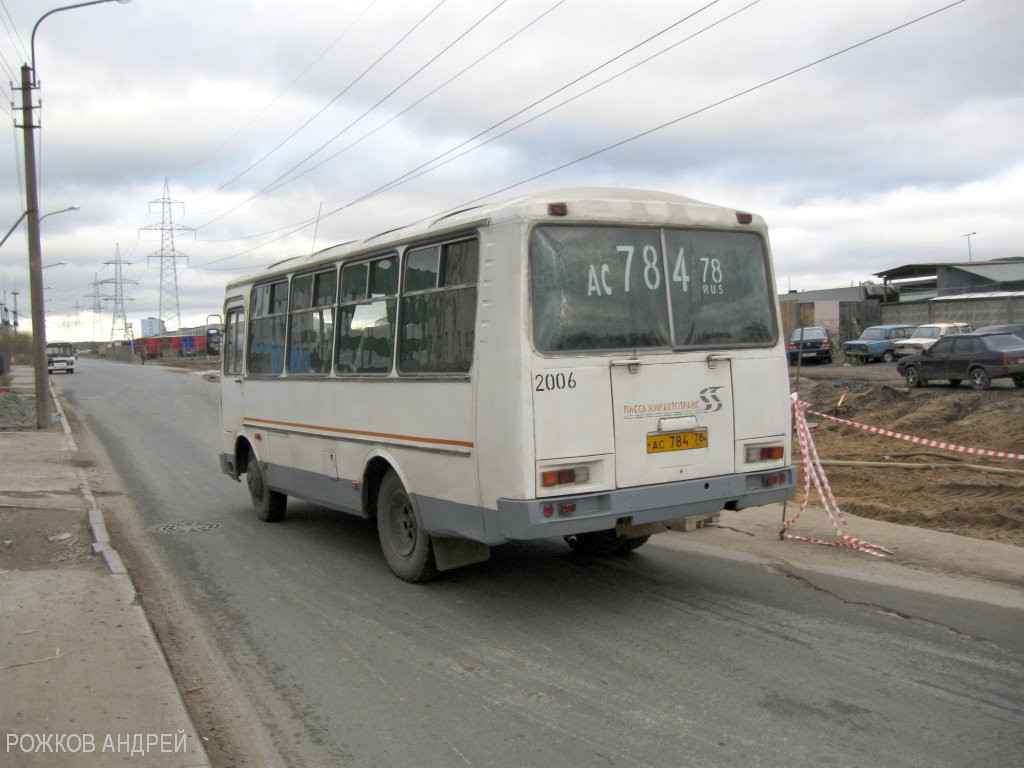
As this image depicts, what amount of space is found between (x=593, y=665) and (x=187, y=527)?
22.5ft

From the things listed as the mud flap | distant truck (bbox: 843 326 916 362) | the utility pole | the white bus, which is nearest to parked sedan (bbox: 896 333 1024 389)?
distant truck (bbox: 843 326 916 362)

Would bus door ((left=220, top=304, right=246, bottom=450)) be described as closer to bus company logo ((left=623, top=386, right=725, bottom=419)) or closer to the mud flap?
the mud flap

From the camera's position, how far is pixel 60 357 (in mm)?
62375

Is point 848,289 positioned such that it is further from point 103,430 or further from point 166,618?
point 166,618

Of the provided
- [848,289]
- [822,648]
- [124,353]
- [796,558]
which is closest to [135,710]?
[822,648]

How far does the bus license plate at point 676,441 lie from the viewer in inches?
243

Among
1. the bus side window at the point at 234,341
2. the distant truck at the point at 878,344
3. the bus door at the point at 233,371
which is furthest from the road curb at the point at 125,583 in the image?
the distant truck at the point at 878,344

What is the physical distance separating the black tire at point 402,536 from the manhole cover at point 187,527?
12.0 ft

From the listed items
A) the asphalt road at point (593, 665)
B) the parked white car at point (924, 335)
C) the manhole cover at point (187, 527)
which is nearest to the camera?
the asphalt road at point (593, 665)

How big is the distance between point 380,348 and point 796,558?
4241 millimetres

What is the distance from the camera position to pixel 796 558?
316 inches

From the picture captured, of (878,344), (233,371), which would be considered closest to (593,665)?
(233,371)

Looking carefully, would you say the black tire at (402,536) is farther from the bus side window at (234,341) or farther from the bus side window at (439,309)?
the bus side window at (234,341)

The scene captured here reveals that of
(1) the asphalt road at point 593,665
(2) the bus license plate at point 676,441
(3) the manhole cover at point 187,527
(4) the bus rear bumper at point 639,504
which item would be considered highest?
(2) the bus license plate at point 676,441
